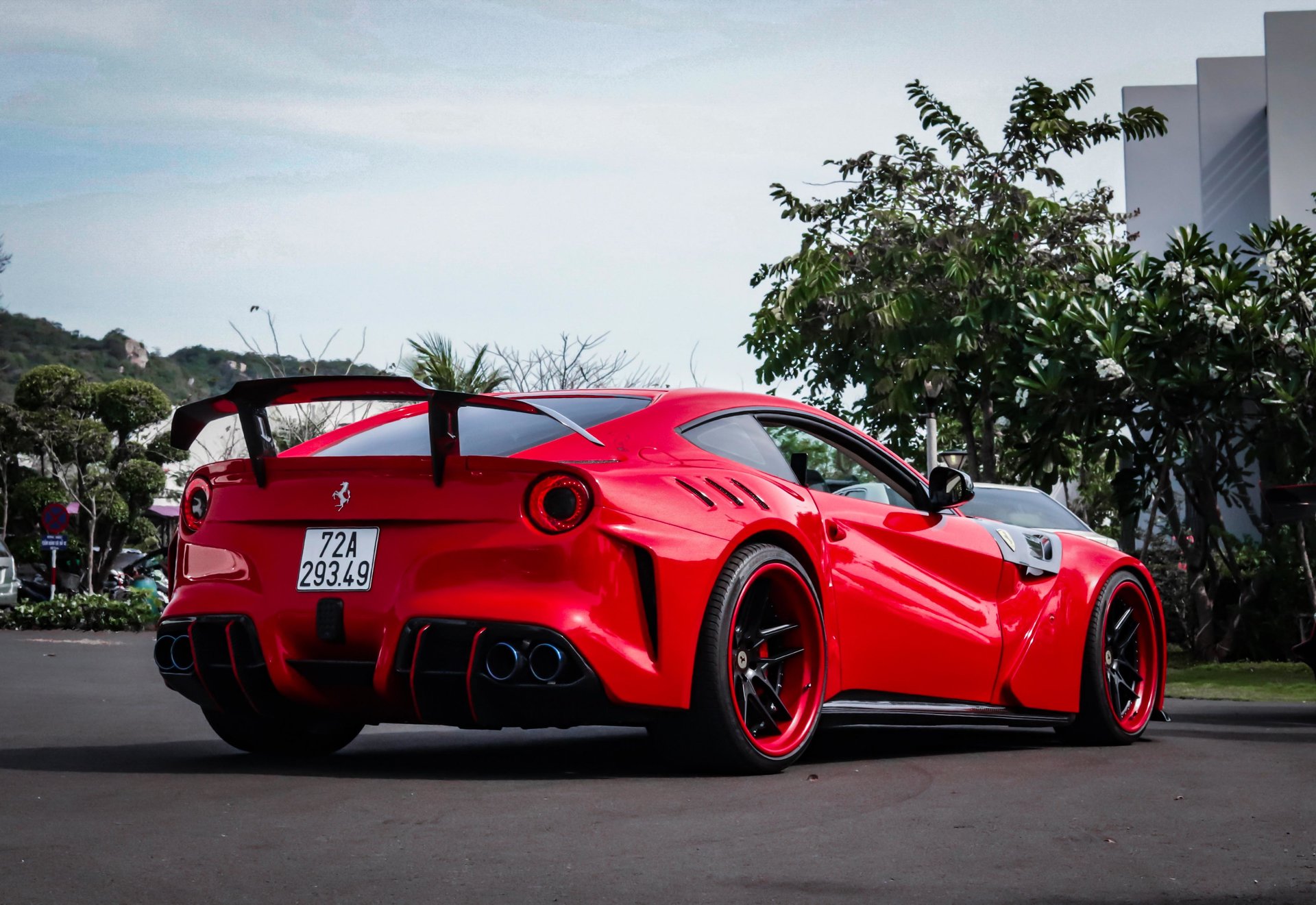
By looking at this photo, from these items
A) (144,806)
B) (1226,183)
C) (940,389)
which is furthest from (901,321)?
(144,806)

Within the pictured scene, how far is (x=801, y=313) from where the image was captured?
23.0 m

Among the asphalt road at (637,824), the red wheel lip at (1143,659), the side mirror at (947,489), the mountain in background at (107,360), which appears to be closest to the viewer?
the asphalt road at (637,824)

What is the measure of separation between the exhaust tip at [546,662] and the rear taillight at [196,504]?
4.79 feet

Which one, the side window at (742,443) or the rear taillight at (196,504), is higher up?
the side window at (742,443)

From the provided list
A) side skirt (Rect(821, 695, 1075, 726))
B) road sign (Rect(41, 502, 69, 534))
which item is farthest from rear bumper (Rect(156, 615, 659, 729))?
road sign (Rect(41, 502, 69, 534))

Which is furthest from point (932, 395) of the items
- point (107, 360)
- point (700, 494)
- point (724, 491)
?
point (107, 360)

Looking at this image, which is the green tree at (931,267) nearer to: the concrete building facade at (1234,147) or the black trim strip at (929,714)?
the concrete building facade at (1234,147)

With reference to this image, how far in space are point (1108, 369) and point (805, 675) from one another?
39.1 ft

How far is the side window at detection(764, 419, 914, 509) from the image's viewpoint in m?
6.03

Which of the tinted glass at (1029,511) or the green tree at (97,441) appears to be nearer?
the tinted glass at (1029,511)

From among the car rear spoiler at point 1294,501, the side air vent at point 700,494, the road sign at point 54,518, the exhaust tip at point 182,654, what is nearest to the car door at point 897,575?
the side air vent at point 700,494

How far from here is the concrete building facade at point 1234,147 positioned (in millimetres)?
26922

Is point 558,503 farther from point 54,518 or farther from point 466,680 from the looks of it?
point 54,518

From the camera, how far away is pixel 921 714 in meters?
6.07
